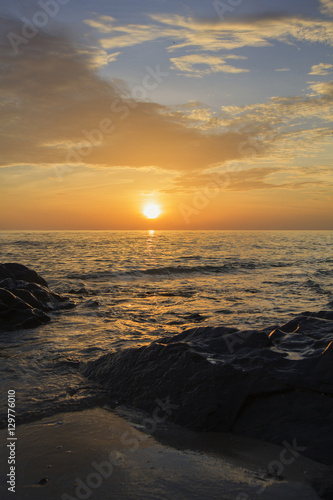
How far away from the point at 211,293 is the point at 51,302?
6582 millimetres

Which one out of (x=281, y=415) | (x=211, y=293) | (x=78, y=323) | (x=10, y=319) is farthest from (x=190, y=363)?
(x=211, y=293)

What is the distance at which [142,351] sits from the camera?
520 cm

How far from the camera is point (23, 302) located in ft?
31.3

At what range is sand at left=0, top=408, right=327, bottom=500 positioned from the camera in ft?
9.01

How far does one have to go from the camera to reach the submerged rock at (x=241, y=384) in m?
3.65

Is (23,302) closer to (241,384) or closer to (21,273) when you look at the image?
(21,273)

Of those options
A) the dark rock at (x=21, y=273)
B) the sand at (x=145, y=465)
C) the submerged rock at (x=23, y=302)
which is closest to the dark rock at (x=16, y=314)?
the submerged rock at (x=23, y=302)

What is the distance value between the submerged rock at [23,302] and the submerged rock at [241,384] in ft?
13.4

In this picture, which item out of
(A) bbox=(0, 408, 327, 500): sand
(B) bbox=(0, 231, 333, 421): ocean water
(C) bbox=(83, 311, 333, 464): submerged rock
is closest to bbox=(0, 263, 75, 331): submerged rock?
(B) bbox=(0, 231, 333, 421): ocean water

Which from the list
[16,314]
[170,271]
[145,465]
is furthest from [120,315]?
[170,271]

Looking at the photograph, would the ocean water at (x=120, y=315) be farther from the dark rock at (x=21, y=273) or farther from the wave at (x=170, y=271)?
the dark rock at (x=21, y=273)

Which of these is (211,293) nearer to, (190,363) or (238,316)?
(238,316)

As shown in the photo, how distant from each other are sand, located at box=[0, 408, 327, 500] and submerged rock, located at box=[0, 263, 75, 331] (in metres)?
5.47

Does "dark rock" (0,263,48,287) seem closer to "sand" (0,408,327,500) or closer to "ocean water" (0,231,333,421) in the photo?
"ocean water" (0,231,333,421)
